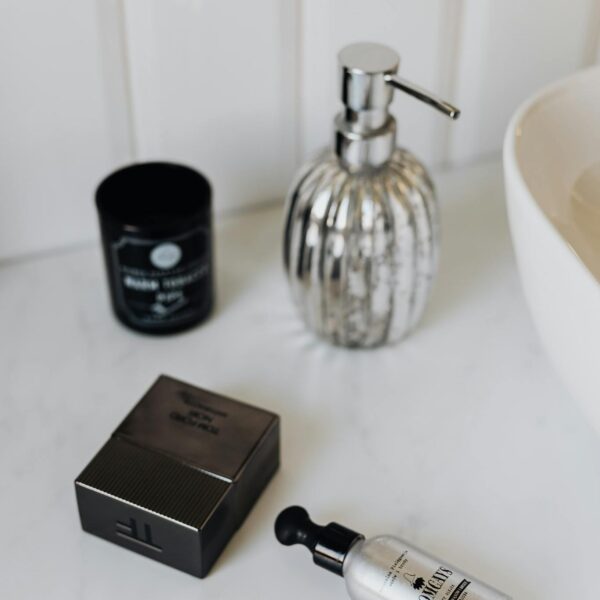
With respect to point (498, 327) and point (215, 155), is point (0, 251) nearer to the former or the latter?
point (215, 155)

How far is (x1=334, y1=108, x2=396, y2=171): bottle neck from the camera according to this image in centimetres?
63

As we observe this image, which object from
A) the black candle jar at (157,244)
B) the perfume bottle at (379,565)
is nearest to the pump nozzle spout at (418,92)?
the black candle jar at (157,244)

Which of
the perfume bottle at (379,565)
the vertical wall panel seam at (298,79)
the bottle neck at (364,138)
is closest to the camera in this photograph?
the perfume bottle at (379,565)

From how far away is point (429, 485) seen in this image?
0.61 metres

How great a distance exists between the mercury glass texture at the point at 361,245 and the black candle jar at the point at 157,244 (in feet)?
0.20

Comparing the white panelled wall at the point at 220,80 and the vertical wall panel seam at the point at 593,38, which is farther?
the vertical wall panel seam at the point at 593,38

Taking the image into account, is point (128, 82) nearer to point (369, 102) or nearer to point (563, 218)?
point (369, 102)

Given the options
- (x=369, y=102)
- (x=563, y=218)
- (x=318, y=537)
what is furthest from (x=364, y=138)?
(x=318, y=537)

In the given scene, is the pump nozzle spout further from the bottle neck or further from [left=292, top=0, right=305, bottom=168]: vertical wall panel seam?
[left=292, top=0, right=305, bottom=168]: vertical wall panel seam

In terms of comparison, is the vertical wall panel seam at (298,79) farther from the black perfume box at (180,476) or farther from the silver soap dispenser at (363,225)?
the black perfume box at (180,476)

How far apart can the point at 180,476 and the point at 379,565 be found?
0.12 metres

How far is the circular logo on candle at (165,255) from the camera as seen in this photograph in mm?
656

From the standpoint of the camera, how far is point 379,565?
53cm

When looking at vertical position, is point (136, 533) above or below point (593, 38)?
below
